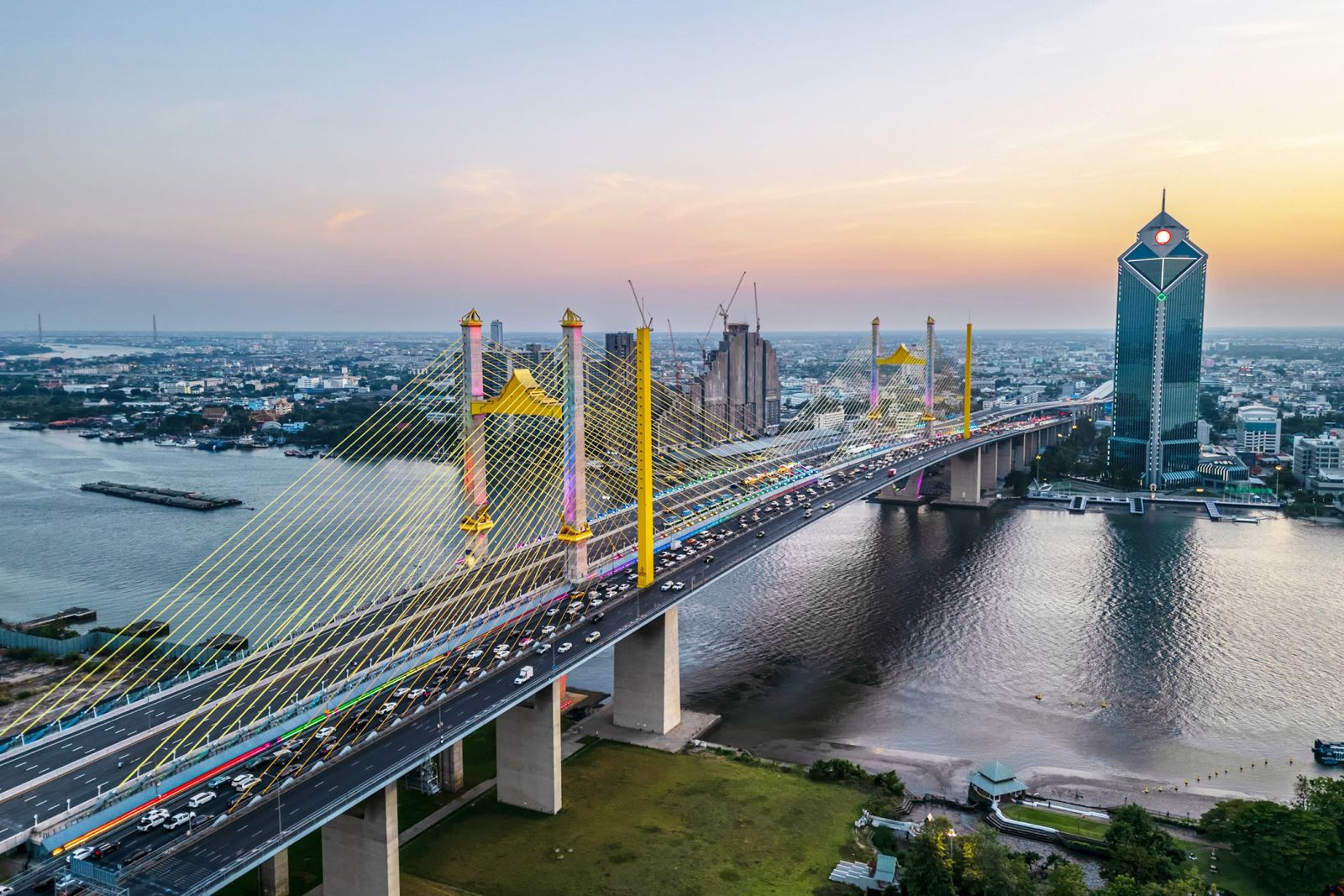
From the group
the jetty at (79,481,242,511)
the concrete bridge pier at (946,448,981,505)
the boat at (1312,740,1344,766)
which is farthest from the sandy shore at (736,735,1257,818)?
the jetty at (79,481,242,511)

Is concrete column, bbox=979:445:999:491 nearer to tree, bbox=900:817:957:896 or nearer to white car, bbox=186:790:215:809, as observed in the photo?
tree, bbox=900:817:957:896

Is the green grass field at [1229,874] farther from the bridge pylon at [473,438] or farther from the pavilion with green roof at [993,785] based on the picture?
the bridge pylon at [473,438]

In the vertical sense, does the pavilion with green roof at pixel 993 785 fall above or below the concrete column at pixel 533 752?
below

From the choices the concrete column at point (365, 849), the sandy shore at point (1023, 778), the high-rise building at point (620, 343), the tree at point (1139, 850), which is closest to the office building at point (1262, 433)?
the high-rise building at point (620, 343)

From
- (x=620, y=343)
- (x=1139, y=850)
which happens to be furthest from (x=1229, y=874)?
(x=620, y=343)

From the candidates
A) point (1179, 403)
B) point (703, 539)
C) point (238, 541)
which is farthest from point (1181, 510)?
point (238, 541)

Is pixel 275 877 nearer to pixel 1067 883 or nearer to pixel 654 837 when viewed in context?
pixel 654 837
